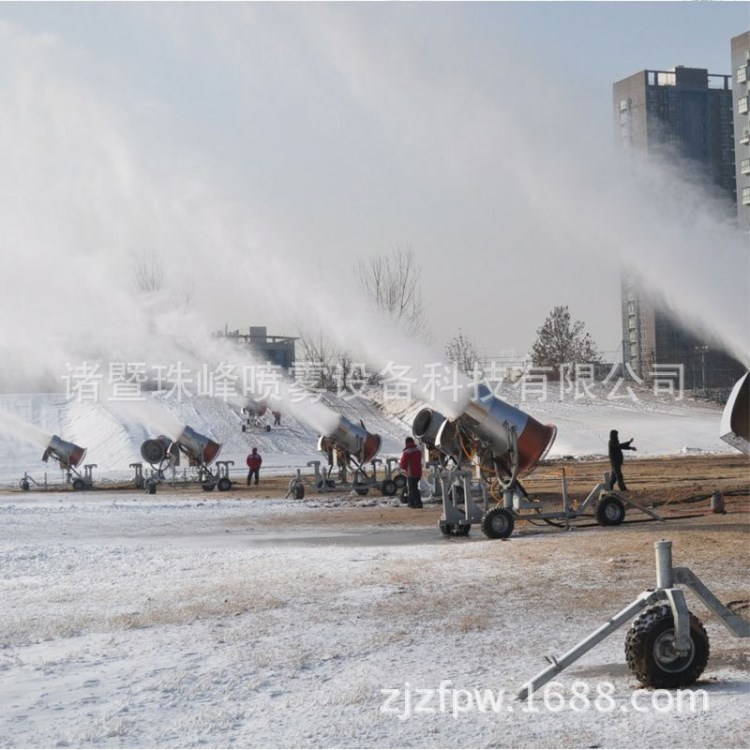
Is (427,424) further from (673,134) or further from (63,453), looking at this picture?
(673,134)

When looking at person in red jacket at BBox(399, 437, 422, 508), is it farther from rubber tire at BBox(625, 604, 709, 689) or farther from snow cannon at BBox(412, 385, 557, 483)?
rubber tire at BBox(625, 604, 709, 689)

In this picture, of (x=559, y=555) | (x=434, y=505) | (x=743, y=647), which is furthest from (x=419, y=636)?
(x=434, y=505)

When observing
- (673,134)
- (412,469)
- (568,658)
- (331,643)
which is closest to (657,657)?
(568,658)

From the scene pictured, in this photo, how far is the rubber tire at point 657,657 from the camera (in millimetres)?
8719

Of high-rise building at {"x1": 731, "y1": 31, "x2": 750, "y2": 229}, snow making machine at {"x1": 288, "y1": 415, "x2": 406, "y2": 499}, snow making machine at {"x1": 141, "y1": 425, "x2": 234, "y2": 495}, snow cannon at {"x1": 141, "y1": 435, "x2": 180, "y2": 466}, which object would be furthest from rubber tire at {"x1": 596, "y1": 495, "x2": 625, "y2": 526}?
high-rise building at {"x1": 731, "y1": 31, "x2": 750, "y2": 229}

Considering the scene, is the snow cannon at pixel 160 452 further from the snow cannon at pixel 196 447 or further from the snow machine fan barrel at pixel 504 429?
the snow machine fan barrel at pixel 504 429

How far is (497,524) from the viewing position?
20828 mm

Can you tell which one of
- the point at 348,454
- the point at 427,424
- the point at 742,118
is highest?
the point at 742,118

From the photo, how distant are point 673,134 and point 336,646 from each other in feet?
336

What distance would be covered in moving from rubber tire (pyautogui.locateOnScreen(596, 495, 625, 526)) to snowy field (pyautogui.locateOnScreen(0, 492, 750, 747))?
223 centimetres

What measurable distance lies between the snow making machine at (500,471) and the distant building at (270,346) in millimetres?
66998

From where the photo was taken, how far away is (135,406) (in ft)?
280

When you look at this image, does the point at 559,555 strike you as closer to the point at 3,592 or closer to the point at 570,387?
the point at 3,592

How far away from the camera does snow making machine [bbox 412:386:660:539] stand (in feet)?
72.1
